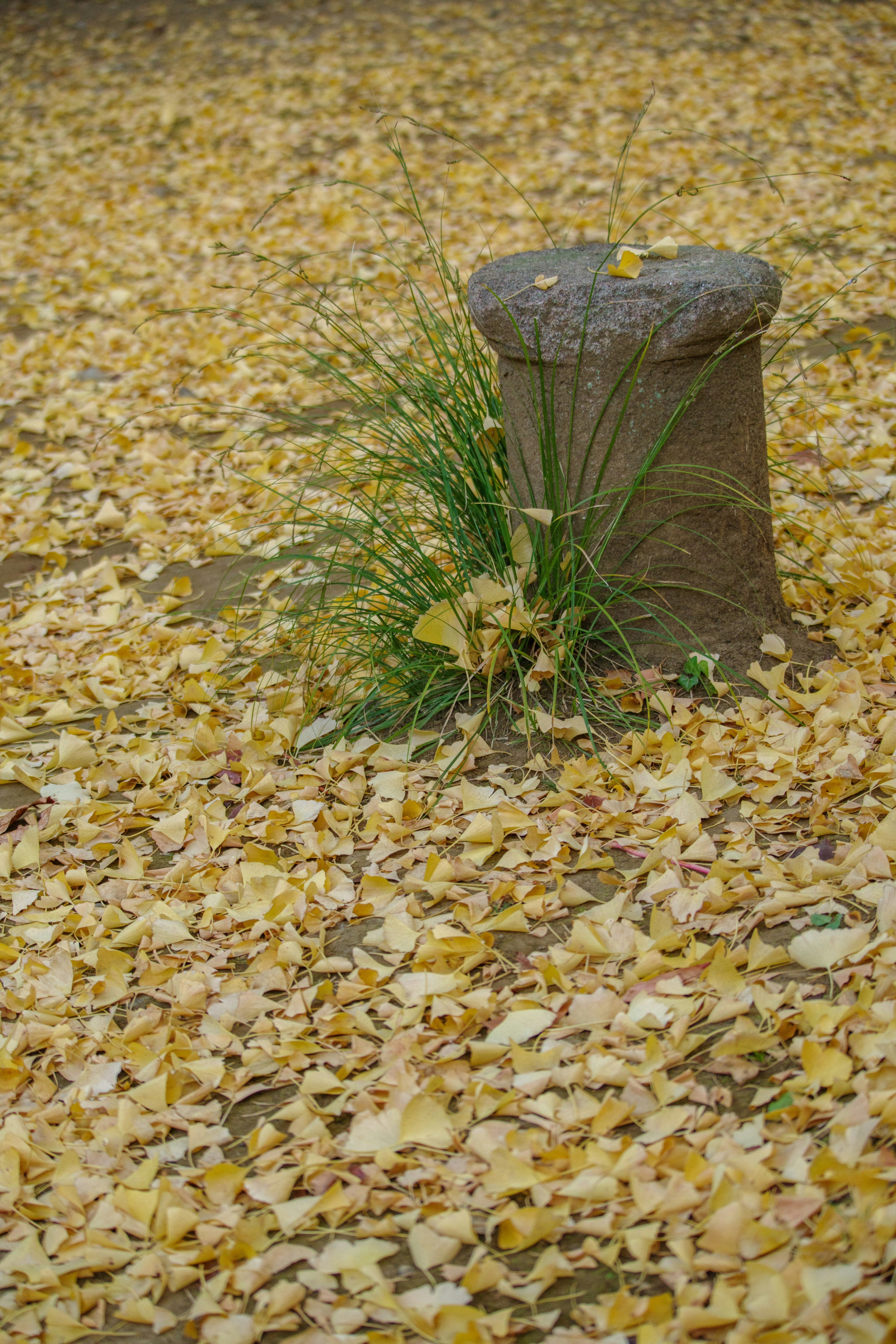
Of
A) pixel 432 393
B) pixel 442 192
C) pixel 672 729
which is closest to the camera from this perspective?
pixel 672 729

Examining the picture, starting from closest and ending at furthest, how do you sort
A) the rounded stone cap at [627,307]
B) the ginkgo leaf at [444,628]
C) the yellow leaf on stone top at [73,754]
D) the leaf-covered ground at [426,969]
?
the leaf-covered ground at [426,969]
the rounded stone cap at [627,307]
the ginkgo leaf at [444,628]
the yellow leaf on stone top at [73,754]

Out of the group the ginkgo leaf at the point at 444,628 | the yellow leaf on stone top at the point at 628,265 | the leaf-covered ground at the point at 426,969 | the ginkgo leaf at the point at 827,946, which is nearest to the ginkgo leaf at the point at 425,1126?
the leaf-covered ground at the point at 426,969

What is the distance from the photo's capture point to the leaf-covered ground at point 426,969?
4.48 ft

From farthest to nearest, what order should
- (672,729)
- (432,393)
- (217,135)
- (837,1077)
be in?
(217,135)
(432,393)
(672,729)
(837,1077)

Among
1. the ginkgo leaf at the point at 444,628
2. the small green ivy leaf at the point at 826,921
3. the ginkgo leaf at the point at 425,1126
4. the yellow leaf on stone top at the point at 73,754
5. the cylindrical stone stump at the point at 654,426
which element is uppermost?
the cylindrical stone stump at the point at 654,426

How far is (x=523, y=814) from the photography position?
2062mm

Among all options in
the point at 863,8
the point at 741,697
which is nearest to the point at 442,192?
the point at 863,8

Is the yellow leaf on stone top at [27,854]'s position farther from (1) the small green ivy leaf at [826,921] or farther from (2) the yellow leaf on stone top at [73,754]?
(1) the small green ivy leaf at [826,921]

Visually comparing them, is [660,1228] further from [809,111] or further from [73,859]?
[809,111]

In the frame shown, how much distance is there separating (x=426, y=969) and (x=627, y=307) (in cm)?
126

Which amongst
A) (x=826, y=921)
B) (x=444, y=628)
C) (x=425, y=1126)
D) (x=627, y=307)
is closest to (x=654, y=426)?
(x=627, y=307)

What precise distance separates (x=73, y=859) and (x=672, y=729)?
3.86 feet

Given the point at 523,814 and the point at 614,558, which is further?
the point at 614,558

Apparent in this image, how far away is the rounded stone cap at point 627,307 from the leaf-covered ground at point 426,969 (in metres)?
0.24
